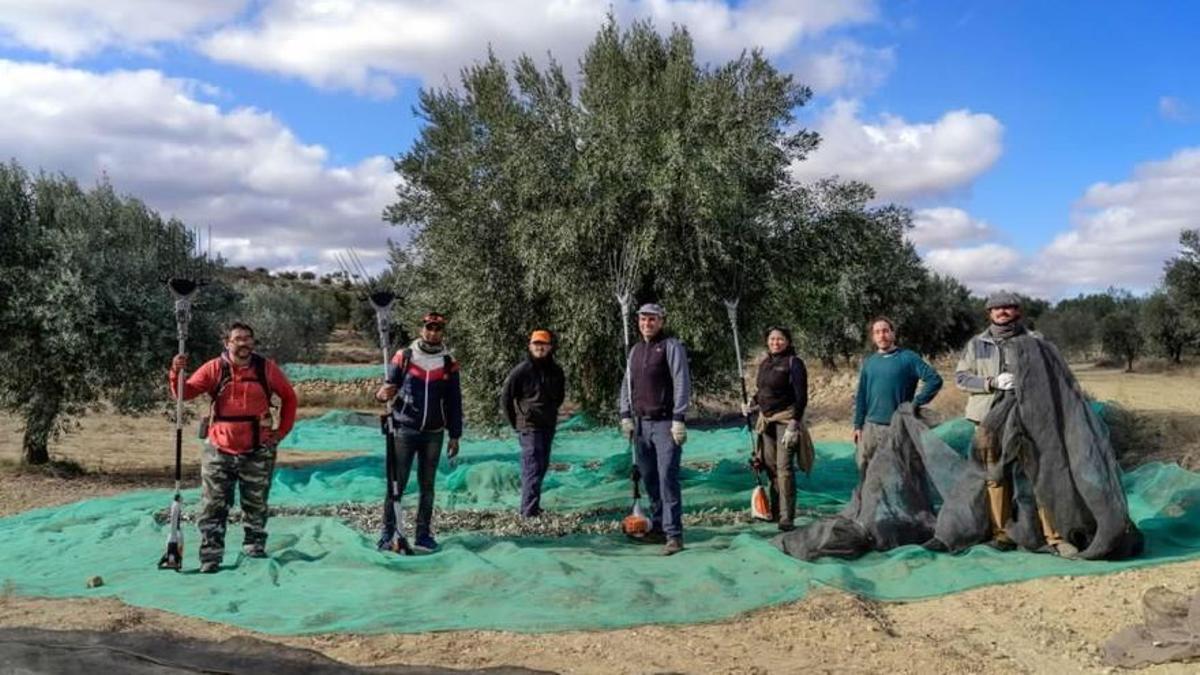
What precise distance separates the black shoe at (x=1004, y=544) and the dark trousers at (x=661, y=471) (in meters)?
2.30

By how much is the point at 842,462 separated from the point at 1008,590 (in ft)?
21.5

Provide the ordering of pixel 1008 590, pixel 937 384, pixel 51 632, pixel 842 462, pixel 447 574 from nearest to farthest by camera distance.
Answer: pixel 51 632 → pixel 1008 590 → pixel 447 574 → pixel 937 384 → pixel 842 462

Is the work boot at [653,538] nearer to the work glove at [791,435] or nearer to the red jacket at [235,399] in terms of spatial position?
the work glove at [791,435]

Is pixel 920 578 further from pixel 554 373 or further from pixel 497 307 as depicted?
pixel 497 307

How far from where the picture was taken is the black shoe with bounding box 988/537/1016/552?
6688mm

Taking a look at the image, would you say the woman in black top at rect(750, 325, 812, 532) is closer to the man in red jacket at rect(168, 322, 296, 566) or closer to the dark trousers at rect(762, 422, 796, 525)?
the dark trousers at rect(762, 422, 796, 525)

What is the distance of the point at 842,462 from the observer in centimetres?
1240

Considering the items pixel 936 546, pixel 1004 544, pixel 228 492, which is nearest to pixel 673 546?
pixel 936 546

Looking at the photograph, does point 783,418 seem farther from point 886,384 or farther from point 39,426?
point 39,426

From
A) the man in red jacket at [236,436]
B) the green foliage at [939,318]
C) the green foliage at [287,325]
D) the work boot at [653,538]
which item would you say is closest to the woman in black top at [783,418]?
the work boot at [653,538]

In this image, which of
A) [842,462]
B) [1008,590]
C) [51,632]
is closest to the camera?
A: [51,632]

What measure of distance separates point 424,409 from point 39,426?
29.3 ft

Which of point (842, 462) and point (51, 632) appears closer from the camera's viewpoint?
point (51, 632)

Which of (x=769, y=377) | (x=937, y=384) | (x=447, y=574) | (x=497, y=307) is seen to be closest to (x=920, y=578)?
(x=937, y=384)
